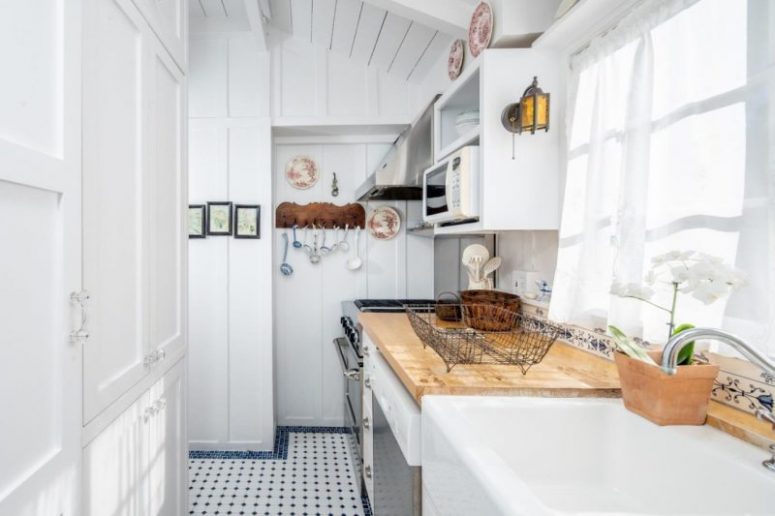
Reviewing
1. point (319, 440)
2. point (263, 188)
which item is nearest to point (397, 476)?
point (319, 440)

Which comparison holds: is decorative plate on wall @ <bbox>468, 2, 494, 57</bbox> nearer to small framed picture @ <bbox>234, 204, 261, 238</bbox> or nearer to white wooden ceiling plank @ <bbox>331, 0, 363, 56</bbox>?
white wooden ceiling plank @ <bbox>331, 0, 363, 56</bbox>

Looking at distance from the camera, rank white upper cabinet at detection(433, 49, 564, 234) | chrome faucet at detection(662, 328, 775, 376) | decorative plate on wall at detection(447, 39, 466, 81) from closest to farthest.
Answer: chrome faucet at detection(662, 328, 775, 376)
white upper cabinet at detection(433, 49, 564, 234)
decorative plate on wall at detection(447, 39, 466, 81)

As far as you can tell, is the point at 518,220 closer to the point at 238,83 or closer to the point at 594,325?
the point at 594,325

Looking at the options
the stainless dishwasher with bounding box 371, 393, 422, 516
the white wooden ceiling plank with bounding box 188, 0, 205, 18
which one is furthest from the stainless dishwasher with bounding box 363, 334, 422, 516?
the white wooden ceiling plank with bounding box 188, 0, 205, 18

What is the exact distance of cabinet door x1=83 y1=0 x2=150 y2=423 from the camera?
93 cm

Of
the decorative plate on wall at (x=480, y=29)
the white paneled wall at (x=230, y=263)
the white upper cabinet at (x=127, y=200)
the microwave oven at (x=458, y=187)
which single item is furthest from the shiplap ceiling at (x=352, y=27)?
the white upper cabinet at (x=127, y=200)

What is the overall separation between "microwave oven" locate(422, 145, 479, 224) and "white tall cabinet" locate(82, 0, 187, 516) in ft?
3.42

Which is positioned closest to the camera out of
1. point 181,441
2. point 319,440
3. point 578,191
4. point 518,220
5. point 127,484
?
point 127,484

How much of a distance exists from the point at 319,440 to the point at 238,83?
98.3 inches

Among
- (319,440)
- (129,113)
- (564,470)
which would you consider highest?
(129,113)

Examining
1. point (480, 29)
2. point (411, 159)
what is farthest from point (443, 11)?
point (411, 159)

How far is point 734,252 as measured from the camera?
84cm

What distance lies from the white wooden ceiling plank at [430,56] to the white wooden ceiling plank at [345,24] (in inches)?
17.0

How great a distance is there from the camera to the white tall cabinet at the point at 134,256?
948 millimetres
